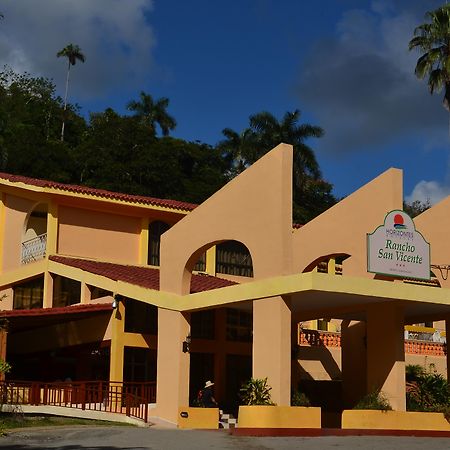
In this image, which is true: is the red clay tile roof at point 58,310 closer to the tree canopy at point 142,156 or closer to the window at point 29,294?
the window at point 29,294

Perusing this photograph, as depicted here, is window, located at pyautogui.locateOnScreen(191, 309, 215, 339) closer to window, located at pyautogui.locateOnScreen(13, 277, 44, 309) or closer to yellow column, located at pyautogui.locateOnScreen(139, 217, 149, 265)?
Answer: yellow column, located at pyautogui.locateOnScreen(139, 217, 149, 265)

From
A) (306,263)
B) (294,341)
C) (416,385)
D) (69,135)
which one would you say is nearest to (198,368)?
(294,341)

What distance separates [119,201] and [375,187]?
10.7 m

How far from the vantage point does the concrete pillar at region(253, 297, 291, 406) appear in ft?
58.3

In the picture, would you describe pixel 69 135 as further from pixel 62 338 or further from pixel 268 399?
pixel 268 399

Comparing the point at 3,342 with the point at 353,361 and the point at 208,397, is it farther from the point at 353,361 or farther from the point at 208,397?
the point at 353,361

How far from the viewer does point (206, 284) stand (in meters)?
26.1

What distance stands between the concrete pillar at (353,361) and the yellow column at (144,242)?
25.4ft

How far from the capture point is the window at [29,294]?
28900mm

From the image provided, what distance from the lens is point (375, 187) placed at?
2120 centimetres

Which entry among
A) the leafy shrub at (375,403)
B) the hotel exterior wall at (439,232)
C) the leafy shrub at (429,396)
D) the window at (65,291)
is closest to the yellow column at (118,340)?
the window at (65,291)

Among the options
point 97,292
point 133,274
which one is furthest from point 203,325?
point 97,292

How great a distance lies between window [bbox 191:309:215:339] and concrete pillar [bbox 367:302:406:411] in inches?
247

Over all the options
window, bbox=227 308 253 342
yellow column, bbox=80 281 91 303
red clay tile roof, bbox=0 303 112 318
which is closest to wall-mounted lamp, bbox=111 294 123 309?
red clay tile roof, bbox=0 303 112 318
